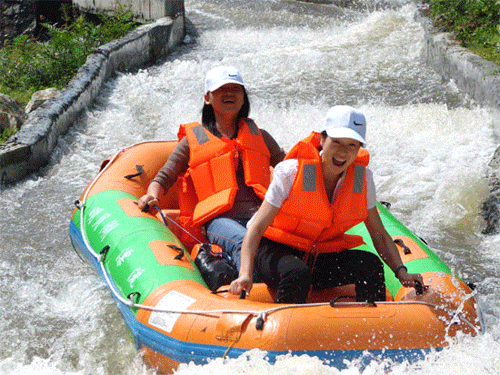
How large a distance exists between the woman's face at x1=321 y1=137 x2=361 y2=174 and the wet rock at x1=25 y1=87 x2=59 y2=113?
5.33 meters

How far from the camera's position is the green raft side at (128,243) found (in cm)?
344

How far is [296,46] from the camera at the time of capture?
10.8 meters

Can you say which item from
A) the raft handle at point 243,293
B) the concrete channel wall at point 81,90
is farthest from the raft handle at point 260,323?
the concrete channel wall at point 81,90

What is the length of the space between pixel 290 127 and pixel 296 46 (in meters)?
3.62

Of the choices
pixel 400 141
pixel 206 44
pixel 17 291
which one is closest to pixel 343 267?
pixel 17 291

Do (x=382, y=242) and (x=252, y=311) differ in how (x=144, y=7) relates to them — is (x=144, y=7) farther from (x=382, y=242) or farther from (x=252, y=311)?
(x=252, y=311)

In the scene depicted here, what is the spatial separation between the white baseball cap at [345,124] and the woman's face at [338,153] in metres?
0.04

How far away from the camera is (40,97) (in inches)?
310

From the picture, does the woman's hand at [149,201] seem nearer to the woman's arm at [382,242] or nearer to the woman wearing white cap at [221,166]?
the woman wearing white cap at [221,166]

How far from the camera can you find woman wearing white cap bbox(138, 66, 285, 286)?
3682 millimetres

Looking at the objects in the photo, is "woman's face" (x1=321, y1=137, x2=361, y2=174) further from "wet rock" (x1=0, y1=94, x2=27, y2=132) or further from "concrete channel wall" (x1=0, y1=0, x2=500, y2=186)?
"wet rock" (x1=0, y1=94, x2=27, y2=132)

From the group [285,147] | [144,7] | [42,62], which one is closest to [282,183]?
→ [285,147]

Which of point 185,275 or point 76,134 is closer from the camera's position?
point 185,275

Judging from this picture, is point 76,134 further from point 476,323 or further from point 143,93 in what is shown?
point 476,323
